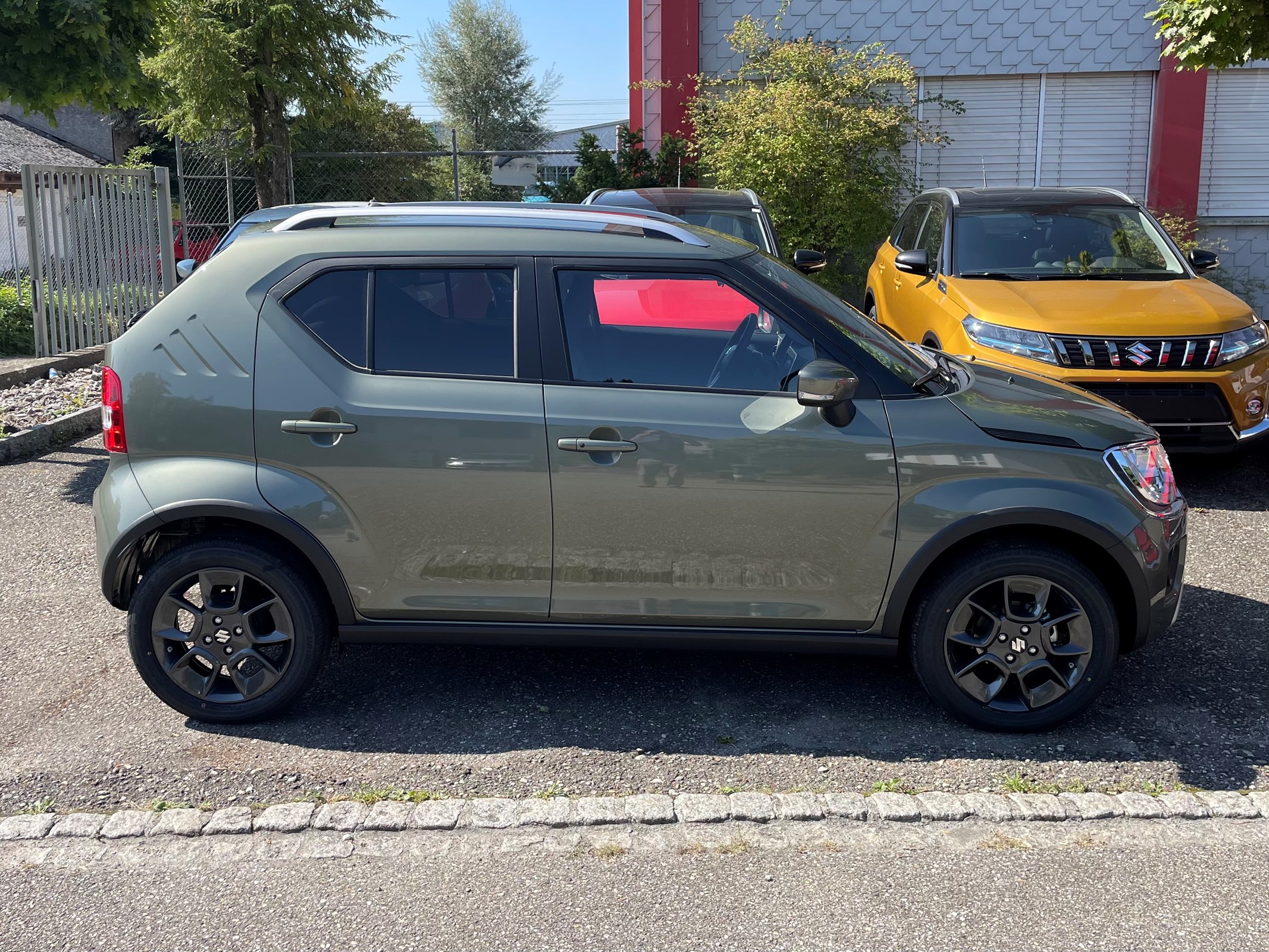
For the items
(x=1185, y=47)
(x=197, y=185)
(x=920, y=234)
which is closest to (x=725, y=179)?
(x=920, y=234)

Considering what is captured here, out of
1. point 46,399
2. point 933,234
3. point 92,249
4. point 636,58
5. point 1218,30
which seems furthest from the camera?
point 636,58

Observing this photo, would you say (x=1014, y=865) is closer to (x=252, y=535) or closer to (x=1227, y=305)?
(x=252, y=535)

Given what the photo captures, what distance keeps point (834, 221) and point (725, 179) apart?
146 cm

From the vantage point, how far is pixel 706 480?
4.05 m

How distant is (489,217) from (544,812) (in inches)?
85.7

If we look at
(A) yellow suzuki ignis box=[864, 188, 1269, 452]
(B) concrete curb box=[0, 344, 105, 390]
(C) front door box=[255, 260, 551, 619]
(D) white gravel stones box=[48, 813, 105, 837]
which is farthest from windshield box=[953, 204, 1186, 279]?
(B) concrete curb box=[0, 344, 105, 390]

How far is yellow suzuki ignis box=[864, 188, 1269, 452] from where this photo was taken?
23.5 feet

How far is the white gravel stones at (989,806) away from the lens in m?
3.68

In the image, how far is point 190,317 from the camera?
4.21 metres

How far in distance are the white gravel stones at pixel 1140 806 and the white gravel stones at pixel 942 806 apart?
1.69 feet

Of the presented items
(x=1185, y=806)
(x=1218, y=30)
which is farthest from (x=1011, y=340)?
(x=1185, y=806)

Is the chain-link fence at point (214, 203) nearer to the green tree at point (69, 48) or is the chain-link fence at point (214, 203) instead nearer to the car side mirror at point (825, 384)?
the green tree at point (69, 48)

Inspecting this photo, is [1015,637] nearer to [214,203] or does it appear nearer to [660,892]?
[660,892]

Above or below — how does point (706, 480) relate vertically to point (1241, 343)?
below
